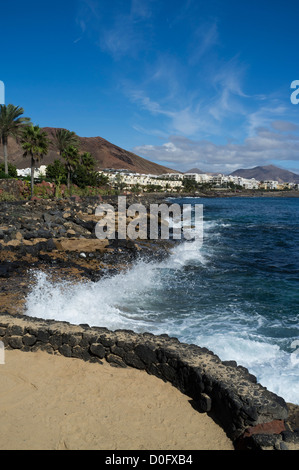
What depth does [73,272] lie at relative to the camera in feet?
40.6

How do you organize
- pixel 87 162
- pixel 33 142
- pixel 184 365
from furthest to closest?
pixel 87 162 → pixel 33 142 → pixel 184 365

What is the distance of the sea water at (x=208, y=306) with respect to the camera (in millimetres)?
6949

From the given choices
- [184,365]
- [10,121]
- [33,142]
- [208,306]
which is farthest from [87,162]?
[184,365]

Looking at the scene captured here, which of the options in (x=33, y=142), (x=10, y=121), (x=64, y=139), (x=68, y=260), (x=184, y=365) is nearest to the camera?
(x=184, y=365)

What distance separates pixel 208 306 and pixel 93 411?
19.6 ft

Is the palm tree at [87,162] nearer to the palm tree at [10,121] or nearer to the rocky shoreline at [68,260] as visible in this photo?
the palm tree at [10,121]

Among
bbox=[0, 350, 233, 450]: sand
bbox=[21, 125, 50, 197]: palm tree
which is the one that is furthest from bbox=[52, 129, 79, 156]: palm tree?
bbox=[0, 350, 233, 450]: sand

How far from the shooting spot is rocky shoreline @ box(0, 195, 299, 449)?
464 cm

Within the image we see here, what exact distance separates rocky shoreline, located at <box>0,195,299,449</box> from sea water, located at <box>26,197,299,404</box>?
0.70 metres

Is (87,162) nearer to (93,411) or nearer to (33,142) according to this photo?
(33,142)

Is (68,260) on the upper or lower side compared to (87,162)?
lower

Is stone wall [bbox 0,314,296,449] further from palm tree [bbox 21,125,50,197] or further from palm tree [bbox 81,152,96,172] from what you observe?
palm tree [bbox 81,152,96,172]

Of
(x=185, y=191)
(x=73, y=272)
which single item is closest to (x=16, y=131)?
(x=73, y=272)

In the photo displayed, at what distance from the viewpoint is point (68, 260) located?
45.3 feet
